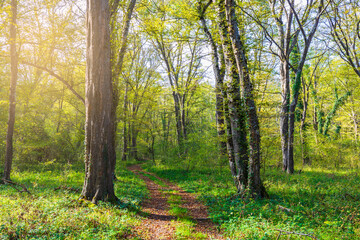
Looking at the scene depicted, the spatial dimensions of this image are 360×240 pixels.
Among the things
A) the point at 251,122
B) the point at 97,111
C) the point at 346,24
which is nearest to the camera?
the point at 97,111

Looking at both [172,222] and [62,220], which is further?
[172,222]

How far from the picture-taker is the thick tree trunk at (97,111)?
5105 mm

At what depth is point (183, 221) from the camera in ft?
15.2

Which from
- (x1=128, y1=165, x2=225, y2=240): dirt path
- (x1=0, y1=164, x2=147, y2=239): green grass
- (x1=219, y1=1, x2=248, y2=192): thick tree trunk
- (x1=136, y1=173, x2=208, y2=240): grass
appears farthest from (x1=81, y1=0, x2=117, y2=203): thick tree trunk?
(x1=219, y1=1, x2=248, y2=192): thick tree trunk

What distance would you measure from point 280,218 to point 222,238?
1.51 metres

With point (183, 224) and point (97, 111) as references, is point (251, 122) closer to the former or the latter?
point (183, 224)

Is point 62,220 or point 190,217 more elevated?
point 62,220

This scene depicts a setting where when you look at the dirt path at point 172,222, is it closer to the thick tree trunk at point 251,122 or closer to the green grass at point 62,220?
the green grass at point 62,220

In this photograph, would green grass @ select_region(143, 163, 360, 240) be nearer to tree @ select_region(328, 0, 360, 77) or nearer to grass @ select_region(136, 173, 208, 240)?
grass @ select_region(136, 173, 208, 240)

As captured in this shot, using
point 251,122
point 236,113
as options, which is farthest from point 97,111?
point 251,122

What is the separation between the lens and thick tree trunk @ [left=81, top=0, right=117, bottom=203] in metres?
5.11

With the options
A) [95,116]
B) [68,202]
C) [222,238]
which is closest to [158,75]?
[95,116]

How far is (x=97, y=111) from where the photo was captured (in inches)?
203

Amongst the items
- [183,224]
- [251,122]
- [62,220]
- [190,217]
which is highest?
[251,122]
